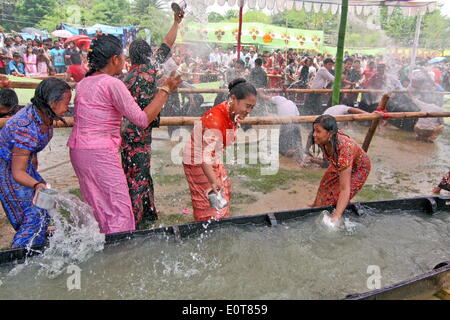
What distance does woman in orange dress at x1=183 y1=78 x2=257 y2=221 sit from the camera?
2783mm

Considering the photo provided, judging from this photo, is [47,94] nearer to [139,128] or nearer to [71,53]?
[139,128]

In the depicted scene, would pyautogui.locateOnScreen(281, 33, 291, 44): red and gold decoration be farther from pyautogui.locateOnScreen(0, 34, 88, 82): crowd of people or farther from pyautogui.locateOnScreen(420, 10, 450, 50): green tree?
pyautogui.locateOnScreen(420, 10, 450, 50): green tree

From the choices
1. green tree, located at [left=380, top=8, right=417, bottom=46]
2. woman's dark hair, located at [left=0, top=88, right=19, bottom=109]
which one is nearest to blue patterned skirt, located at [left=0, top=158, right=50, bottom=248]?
woman's dark hair, located at [left=0, top=88, right=19, bottom=109]

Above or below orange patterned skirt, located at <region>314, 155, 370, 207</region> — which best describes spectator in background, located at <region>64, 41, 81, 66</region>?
above

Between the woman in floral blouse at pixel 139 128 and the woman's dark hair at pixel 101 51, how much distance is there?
0.74 meters

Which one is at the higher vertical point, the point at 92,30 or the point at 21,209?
the point at 92,30

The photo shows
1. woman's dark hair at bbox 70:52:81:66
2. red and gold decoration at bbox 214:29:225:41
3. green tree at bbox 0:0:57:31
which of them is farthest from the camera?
green tree at bbox 0:0:57:31

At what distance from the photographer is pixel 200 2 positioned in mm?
9781

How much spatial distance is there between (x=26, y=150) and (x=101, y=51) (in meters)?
0.83

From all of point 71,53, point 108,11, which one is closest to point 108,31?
point 71,53

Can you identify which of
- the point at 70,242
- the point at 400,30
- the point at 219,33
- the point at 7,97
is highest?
the point at 400,30

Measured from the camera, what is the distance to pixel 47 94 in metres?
2.43
